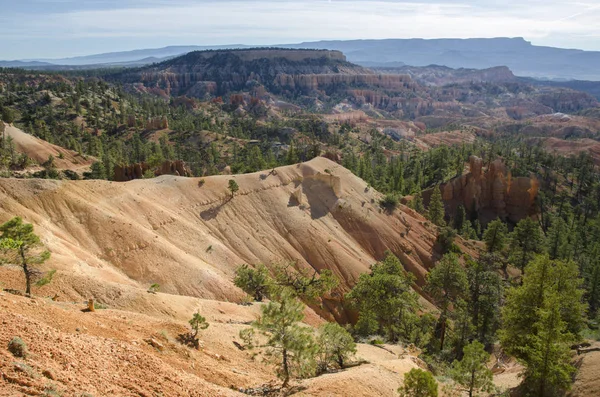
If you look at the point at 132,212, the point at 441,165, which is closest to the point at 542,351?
the point at 132,212

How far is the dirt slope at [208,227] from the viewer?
38.5m

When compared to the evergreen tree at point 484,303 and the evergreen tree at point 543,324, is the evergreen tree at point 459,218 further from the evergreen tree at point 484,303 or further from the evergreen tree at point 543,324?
the evergreen tree at point 543,324

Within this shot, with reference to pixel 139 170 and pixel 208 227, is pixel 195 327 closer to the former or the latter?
pixel 208 227

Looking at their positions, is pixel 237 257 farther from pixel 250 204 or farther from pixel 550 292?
pixel 550 292

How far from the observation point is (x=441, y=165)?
10769 cm

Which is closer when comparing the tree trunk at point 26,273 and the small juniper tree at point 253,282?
the tree trunk at point 26,273

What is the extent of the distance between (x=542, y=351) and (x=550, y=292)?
7.67m

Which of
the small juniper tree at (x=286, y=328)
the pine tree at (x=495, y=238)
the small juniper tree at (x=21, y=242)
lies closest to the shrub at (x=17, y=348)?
the small juniper tree at (x=286, y=328)

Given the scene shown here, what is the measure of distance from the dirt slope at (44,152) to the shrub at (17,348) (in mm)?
83207

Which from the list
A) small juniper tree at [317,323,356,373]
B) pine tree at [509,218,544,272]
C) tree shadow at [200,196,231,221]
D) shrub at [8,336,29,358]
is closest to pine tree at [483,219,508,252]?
pine tree at [509,218,544,272]

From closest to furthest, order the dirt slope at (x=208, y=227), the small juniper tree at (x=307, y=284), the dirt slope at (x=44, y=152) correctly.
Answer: the dirt slope at (x=208, y=227) → the small juniper tree at (x=307, y=284) → the dirt slope at (x=44, y=152)

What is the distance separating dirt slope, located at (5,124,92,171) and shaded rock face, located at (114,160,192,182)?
864 inches

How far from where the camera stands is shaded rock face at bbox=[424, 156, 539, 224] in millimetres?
95062

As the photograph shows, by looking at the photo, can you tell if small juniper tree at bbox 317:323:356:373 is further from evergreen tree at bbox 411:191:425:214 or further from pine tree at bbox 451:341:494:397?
evergreen tree at bbox 411:191:425:214
